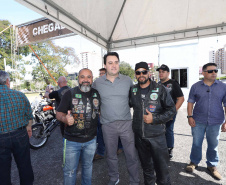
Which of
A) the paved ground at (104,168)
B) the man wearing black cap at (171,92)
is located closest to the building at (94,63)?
the man wearing black cap at (171,92)

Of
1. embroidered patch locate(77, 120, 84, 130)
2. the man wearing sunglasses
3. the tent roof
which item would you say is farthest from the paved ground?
the tent roof

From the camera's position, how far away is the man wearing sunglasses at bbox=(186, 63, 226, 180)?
2420 millimetres

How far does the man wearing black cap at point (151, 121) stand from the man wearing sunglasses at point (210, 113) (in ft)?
3.15

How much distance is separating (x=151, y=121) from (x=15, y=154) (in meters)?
2.02

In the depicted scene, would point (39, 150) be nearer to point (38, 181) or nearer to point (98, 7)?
point (38, 181)

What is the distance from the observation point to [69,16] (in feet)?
12.1

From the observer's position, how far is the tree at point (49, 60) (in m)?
24.0

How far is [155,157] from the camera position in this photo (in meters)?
1.93

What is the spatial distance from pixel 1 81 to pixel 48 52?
26.1 meters

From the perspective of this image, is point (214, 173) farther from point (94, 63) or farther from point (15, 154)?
point (94, 63)

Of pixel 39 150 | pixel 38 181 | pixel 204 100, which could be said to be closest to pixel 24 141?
pixel 38 181

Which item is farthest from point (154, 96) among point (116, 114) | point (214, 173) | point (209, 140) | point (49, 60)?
point (49, 60)

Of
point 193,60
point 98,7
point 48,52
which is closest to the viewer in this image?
point 98,7

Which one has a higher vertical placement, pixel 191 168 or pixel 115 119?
pixel 115 119
